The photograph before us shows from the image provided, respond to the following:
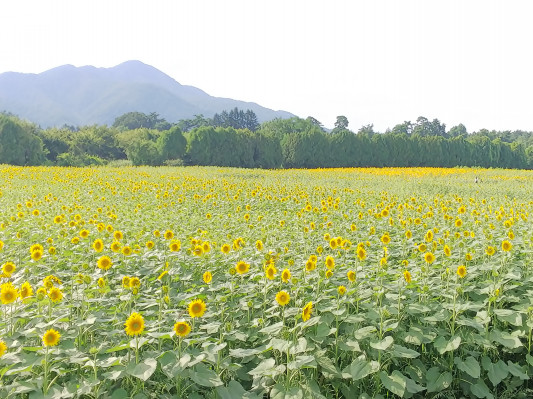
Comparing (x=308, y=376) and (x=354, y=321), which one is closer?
(x=308, y=376)

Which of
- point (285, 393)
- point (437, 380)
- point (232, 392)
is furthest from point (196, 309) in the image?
point (437, 380)

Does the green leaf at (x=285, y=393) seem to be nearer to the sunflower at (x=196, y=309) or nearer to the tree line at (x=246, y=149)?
the sunflower at (x=196, y=309)

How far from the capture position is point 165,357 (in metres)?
2.35

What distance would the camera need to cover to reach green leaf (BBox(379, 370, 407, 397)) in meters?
2.40

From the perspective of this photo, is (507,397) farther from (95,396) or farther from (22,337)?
(22,337)

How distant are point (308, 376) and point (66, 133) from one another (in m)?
58.5

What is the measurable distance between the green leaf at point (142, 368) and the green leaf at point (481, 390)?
6.80 ft

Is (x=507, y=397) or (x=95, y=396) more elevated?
(x=95, y=396)

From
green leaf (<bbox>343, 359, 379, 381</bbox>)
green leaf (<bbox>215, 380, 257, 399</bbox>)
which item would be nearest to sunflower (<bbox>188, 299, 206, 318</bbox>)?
green leaf (<bbox>215, 380, 257, 399</bbox>)

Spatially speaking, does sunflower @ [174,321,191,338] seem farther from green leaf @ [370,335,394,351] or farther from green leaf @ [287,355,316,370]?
green leaf @ [370,335,394,351]

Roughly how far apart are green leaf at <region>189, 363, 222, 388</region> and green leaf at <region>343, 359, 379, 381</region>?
0.83 meters

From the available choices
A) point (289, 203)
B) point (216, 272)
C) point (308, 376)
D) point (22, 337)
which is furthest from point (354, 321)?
point (289, 203)

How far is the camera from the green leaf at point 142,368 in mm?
2152

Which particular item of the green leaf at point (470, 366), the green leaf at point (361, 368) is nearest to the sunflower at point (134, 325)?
the green leaf at point (361, 368)
